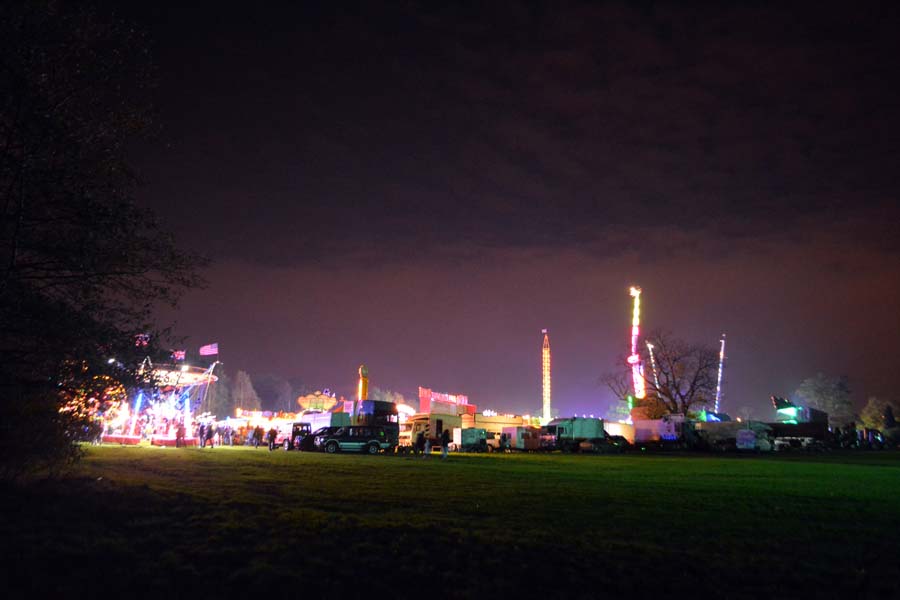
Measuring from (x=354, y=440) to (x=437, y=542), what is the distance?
3387 centimetres

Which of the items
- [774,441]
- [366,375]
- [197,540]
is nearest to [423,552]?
[197,540]

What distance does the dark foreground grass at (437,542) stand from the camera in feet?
22.3

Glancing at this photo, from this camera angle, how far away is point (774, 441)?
57938 millimetres

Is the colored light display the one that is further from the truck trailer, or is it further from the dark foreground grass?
the dark foreground grass

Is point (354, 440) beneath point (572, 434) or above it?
above

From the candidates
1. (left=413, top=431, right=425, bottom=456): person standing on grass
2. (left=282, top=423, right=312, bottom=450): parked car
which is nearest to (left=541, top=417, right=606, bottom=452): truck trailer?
(left=413, top=431, right=425, bottom=456): person standing on grass

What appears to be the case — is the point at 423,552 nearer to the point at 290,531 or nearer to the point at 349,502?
the point at 290,531

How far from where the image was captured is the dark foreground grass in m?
6.80

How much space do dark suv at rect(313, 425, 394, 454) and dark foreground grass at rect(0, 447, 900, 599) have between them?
26.4 m

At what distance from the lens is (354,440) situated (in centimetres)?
4109

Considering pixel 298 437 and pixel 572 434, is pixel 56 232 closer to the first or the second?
pixel 298 437

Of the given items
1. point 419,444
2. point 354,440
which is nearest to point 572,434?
point 419,444

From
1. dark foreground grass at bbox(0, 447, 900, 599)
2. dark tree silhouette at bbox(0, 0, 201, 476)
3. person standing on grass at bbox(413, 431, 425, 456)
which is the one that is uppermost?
dark tree silhouette at bbox(0, 0, 201, 476)

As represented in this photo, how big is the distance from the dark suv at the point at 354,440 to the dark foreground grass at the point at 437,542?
86.6 ft
